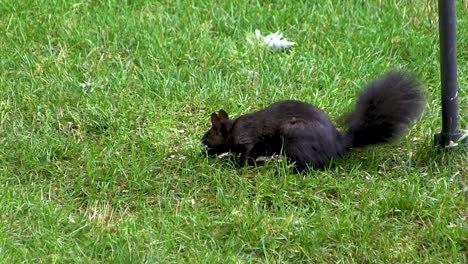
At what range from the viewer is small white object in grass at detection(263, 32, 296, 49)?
6.89m

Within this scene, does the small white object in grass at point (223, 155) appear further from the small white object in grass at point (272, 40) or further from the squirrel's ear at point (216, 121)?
the small white object in grass at point (272, 40)

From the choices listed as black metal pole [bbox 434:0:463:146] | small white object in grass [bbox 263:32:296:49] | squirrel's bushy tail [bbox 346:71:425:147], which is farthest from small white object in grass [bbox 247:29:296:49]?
black metal pole [bbox 434:0:463:146]

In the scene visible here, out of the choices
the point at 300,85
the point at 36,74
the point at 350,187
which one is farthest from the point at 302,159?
the point at 36,74

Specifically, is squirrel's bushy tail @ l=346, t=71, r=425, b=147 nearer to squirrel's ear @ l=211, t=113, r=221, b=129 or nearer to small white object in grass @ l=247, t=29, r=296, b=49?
squirrel's ear @ l=211, t=113, r=221, b=129

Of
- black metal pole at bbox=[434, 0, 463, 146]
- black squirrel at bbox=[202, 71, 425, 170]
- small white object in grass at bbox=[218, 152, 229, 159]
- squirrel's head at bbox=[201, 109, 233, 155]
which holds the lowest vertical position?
small white object in grass at bbox=[218, 152, 229, 159]

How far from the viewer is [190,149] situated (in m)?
5.69

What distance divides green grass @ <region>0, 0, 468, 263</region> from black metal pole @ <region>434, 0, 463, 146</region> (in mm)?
88

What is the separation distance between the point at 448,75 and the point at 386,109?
0.37 m

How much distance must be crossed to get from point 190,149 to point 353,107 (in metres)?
0.96

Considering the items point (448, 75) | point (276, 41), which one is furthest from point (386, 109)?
point (276, 41)

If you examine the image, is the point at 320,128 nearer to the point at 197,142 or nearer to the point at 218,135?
the point at 218,135

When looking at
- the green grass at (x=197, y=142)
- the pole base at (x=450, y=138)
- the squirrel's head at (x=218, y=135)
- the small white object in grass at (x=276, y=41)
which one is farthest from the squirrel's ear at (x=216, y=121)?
the small white object in grass at (x=276, y=41)

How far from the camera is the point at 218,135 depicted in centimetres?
569

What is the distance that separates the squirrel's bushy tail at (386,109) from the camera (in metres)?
5.51
